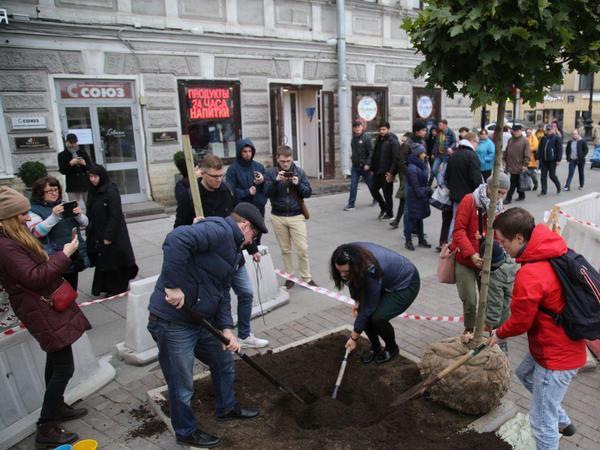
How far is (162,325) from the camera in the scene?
3.25 m

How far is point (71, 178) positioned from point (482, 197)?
6.96 m

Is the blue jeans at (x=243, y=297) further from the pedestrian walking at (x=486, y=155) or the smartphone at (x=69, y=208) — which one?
the pedestrian walking at (x=486, y=155)

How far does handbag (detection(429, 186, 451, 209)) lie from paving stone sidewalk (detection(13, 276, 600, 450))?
1.78 metres

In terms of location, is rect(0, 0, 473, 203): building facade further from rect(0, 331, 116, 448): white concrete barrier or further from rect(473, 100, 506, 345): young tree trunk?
rect(473, 100, 506, 345): young tree trunk

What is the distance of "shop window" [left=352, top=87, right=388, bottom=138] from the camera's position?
1475 centimetres

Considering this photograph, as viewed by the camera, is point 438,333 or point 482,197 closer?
point 482,197

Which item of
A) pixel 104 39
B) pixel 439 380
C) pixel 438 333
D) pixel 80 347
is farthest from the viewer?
pixel 104 39

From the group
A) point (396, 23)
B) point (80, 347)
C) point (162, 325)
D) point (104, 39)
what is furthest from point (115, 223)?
point (396, 23)

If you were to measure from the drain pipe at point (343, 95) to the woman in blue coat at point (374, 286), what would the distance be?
1039cm

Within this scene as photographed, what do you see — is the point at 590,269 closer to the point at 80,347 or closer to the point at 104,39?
the point at 80,347

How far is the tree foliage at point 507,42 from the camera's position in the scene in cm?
277

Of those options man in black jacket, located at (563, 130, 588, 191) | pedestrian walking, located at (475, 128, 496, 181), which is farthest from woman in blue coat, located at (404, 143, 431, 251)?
man in black jacket, located at (563, 130, 588, 191)

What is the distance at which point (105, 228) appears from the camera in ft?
19.4

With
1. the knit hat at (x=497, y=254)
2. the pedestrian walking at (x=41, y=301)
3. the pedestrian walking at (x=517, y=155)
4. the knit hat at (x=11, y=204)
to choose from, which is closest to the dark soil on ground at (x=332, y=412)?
the pedestrian walking at (x=41, y=301)
